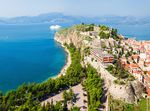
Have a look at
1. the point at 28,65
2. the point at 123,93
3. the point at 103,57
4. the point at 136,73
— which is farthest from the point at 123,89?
the point at 28,65

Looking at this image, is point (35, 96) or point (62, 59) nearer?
point (35, 96)

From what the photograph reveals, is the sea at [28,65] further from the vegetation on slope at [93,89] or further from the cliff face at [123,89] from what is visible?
the cliff face at [123,89]

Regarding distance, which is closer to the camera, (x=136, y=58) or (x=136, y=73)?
(x=136, y=73)

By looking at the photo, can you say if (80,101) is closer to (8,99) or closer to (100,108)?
(100,108)

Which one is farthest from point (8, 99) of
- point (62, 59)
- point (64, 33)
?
point (64, 33)

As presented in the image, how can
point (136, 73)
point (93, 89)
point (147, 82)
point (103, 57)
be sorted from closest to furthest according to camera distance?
point (93, 89), point (147, 82), point (136, 73), point (103, 57)

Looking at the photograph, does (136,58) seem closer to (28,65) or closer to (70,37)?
(28,65)

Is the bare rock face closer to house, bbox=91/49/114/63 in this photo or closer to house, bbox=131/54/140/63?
house, bbox=91/49/114/63

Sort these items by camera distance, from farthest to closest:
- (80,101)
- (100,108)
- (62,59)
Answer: (62,59) < (80,101) < (100,108)

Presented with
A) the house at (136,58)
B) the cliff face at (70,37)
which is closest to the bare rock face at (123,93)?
the house at (136,58)
